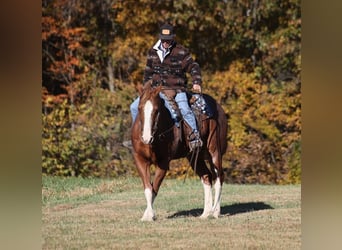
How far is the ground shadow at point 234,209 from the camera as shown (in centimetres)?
904

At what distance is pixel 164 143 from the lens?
7867mm

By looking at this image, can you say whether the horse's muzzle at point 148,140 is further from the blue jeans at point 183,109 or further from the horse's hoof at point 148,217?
the horse's hoof at point 148,217

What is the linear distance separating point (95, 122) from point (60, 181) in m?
2.38

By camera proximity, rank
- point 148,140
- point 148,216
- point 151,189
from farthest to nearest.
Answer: point 148,216 < point 151,189 < point 148,140

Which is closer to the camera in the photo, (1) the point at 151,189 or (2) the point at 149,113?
(2) the point at 149,113

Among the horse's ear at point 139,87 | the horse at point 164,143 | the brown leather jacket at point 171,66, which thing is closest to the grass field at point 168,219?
the horse at point 164,143

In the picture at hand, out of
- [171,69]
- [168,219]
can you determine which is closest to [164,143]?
[171,69]

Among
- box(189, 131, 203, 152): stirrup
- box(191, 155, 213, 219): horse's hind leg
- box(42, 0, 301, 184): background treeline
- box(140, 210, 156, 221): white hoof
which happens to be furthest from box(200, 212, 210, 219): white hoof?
box(42, 0, 301, 184): background treeline

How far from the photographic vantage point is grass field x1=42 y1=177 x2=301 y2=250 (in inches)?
278

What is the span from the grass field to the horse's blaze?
39.5 inches

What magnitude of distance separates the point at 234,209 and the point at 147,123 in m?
2.99

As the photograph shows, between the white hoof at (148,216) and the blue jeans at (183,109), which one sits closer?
the blue jeans at (183,109)

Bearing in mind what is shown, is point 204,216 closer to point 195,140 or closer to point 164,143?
point 195,140
